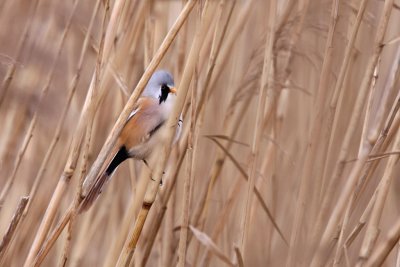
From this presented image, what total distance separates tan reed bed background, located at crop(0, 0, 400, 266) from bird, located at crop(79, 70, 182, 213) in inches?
2.2

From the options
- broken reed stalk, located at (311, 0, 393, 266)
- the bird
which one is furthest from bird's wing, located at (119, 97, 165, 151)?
broken reed stalk, located at (311, 0, 393, 266)

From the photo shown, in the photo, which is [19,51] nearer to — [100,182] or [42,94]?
[42,94]

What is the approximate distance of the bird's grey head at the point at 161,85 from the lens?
1.54 metres

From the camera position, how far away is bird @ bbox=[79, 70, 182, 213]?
4.79ft

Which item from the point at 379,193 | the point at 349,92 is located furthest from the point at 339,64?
the point at 379,193

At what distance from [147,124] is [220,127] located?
0.31 m

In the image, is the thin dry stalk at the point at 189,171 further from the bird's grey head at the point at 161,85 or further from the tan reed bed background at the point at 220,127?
the bird's grey head at the point at 161,85

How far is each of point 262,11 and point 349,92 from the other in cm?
62

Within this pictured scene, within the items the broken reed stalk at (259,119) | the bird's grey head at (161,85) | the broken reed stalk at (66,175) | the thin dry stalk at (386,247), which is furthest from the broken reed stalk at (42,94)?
the thin dry stalk at (386,247)

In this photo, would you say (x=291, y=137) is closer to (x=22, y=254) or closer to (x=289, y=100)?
(x=289, y=100)

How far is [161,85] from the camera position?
1.55 metres

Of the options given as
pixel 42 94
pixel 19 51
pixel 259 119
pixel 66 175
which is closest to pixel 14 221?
pixel 66 175

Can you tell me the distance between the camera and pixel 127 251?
3.96 feet

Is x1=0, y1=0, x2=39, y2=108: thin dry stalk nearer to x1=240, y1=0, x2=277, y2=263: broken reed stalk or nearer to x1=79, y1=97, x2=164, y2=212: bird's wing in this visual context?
x1=79, y1=97, x2=164, y2=212: bird's wing
